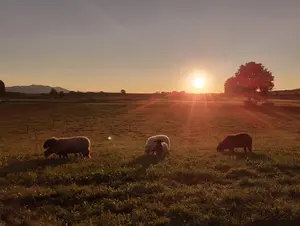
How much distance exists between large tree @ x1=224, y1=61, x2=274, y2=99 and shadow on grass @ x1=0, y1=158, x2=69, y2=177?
86.3m

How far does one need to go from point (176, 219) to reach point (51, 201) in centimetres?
469

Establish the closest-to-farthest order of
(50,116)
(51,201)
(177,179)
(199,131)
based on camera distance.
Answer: (51,201)
(177,179)
(199,131)
(50,116)

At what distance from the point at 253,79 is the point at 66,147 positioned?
3372 inches

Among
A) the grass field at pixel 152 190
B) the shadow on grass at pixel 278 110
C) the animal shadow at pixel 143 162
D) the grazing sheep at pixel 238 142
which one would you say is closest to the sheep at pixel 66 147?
the grass field at pixel 152 190

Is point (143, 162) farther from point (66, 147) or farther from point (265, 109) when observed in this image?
point (265, 109)

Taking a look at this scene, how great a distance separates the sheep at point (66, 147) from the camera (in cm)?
2173

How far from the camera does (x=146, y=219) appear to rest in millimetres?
10758

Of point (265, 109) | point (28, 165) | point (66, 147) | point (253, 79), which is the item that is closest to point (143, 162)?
point (66, 147)

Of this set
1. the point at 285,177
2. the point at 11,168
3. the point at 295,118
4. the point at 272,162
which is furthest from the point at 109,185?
the point at 295,118

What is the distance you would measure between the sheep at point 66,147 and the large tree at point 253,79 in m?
83.7

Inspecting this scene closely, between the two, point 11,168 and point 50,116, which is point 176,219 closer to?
point 11,168

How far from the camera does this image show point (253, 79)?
9925cm

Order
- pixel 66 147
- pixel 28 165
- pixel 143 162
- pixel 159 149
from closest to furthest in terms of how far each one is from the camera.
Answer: pixel 28 165
pixel 143 162
pixel 66 147
pixel 159 149

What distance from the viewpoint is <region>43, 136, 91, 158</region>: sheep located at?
2173 cm
